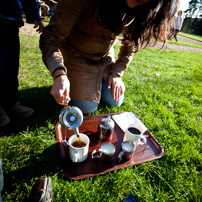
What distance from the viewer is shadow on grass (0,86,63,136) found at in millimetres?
1714

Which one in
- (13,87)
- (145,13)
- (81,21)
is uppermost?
(145,13)

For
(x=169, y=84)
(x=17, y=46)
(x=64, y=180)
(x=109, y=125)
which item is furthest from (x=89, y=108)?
(x=169, y=84)

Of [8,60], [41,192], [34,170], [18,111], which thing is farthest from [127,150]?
[8,60]

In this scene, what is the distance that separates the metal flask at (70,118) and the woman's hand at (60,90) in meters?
0.08

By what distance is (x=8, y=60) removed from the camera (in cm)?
169

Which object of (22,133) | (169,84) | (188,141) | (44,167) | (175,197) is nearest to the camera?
(175,197)

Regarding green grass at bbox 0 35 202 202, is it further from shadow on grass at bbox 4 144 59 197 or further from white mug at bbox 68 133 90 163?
white mug at bbox 68 133 90 163

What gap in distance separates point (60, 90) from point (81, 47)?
3.50 ft

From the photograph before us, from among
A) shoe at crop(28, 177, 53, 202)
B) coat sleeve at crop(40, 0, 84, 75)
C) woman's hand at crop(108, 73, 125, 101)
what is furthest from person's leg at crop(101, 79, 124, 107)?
shoe at crop(28, 177, 53, 202)

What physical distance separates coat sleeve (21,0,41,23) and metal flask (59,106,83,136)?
1.52 metres

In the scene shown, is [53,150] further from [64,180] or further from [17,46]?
[17,46]

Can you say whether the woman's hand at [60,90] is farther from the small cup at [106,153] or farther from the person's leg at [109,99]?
the person's leg at [109,99]

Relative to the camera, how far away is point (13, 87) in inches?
70.7

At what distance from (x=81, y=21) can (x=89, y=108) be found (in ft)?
3.62
